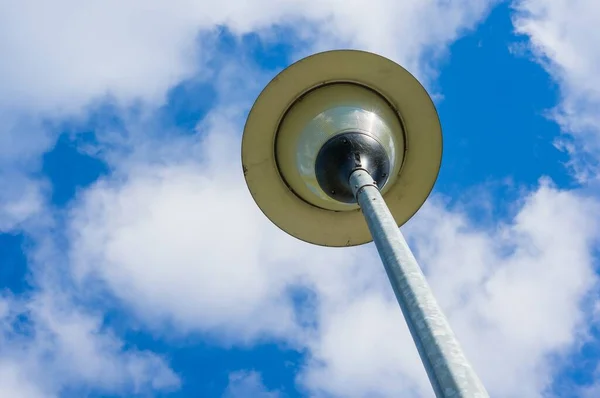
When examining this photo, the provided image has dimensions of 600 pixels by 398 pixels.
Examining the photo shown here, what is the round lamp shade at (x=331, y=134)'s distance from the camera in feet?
20.8

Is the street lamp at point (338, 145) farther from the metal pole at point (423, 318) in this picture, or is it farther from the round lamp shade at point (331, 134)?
the metal pole at point (423, 318)

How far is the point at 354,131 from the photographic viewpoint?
5.95 m

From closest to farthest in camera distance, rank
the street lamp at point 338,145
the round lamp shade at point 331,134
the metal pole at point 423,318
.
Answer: the metal pole at point 423,318, the street lamp at point 338,145, the round lamp shade at point 331,134

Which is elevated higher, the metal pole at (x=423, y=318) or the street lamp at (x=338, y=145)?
the street lamp at (x=338, y=145)

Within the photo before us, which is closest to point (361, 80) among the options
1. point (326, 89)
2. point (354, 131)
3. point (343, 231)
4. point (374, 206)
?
point (326, 89)

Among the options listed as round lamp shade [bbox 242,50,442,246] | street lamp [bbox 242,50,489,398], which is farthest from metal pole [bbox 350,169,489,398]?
round lamp shade [bbox 242,50,442,246]

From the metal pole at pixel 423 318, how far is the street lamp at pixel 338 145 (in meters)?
0.66

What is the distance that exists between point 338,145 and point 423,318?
277 centimetres

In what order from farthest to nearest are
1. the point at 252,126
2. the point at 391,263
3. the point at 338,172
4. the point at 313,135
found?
the point at 252,126
the point at 313,135
the point at 338,172
the point at 391,263

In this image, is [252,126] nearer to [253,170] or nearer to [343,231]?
[253,170]

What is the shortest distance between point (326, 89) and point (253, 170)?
1304 millimetres

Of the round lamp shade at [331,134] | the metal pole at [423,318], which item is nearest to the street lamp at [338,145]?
the round lamp shade at [331,134]

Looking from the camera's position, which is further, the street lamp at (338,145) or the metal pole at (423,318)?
the street lamp at (338,145)

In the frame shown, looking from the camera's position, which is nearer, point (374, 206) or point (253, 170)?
point (374, 206)
